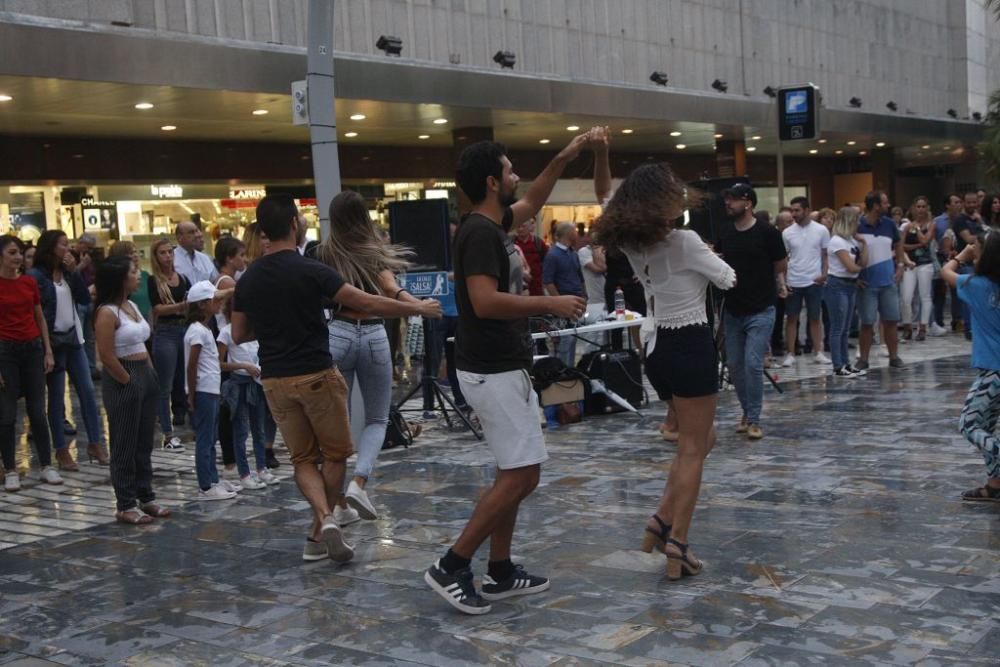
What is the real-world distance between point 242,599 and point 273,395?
3.51ft

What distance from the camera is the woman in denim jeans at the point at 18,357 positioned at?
915 cm

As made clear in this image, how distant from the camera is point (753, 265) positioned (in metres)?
9.38

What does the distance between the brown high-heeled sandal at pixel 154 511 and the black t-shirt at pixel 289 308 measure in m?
1.96

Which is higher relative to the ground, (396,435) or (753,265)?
(753,265)

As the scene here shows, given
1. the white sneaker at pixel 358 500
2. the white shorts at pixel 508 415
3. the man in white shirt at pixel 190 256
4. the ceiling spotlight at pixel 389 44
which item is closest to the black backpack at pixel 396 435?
the man in white shirt at pixel 190 256

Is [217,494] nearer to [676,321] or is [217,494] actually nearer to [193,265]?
[193,265]

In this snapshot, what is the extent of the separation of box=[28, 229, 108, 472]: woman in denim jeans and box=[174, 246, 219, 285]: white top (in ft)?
3.44

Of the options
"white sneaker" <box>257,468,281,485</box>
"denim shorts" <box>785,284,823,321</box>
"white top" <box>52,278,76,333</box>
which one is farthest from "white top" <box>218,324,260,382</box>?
"denim shorts" <box>785,284,823,321</box>

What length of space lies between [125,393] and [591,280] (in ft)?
25.0

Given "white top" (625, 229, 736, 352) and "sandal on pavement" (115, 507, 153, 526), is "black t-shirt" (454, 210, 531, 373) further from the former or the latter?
"sandal on pavement" (115, 507, 153, 526)

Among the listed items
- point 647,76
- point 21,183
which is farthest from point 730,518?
point 647,76

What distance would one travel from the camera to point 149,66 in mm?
13359

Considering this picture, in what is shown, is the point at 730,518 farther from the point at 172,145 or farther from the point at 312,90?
the point at 172,145

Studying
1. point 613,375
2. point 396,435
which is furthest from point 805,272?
point 396,435
